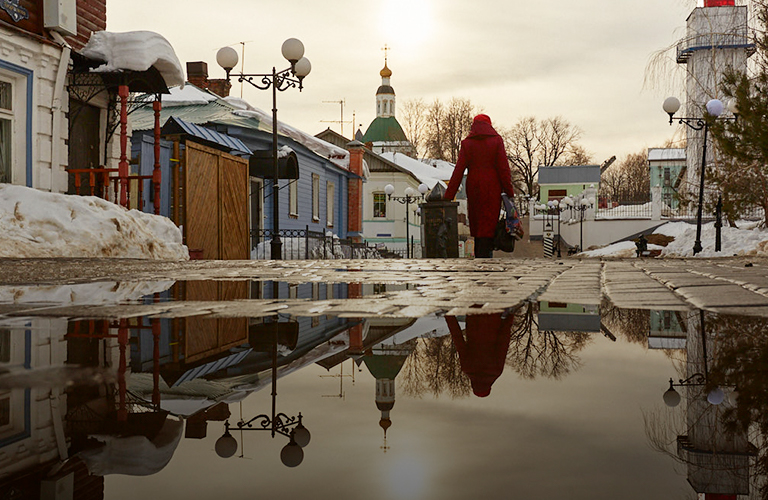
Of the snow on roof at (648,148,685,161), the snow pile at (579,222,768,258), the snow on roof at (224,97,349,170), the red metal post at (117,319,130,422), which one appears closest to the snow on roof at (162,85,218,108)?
the snow on roof at (224,97,349,170)

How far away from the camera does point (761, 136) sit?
1380 centimetres

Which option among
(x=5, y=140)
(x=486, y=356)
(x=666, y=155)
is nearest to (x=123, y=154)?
(x=5, y=140)

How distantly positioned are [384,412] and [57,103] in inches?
528

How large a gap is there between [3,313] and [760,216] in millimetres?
36274

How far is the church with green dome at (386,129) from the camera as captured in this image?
228 feet

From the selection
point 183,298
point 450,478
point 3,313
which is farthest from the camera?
point 183,298

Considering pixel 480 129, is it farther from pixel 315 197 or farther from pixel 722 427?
pixel 315 197

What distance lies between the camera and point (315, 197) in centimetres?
2938

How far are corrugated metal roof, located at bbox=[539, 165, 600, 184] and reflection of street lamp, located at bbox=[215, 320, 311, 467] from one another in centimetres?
6836

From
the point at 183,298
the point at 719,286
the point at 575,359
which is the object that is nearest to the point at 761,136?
the point at 719,286

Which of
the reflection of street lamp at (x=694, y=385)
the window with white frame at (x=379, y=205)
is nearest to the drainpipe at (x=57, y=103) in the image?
the reflection of street lamp at (x=694, y=385)

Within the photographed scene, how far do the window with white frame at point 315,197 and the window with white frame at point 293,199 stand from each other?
194 centimetres

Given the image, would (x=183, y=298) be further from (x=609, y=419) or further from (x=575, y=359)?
(x=609, y=419)

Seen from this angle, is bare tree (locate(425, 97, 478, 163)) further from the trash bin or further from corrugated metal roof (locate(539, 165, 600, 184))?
the trash bin
